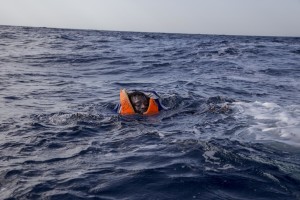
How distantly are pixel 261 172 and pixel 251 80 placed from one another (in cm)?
1278

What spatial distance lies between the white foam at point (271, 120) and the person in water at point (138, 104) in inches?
105

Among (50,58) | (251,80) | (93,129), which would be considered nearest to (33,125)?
(93,129)

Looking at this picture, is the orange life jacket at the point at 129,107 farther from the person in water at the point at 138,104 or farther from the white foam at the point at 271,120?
the white foam at the point at 271,120

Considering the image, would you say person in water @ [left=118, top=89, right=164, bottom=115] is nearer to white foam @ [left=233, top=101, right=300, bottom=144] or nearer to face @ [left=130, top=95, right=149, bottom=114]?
face @ [left=130, top=95, right=149, bottom=114]

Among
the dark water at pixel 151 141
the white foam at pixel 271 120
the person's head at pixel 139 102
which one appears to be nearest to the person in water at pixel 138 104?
the person's head at pixel 139 102

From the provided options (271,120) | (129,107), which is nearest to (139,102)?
(129,107)

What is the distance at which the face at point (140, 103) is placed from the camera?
1078 cm

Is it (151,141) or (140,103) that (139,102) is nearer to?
(140,103)

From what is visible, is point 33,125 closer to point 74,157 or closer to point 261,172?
point 74,157

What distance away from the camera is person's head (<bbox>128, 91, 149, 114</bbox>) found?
424 inches

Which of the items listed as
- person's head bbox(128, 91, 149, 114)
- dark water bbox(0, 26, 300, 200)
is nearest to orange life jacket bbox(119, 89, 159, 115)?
person's head bbox(128, 91, 149, 114)

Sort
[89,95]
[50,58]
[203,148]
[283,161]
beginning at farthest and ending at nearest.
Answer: [50,58] → [89,95] → [203,148] → [283,161]

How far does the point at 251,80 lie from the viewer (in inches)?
705

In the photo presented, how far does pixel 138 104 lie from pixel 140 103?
0.07 metres
